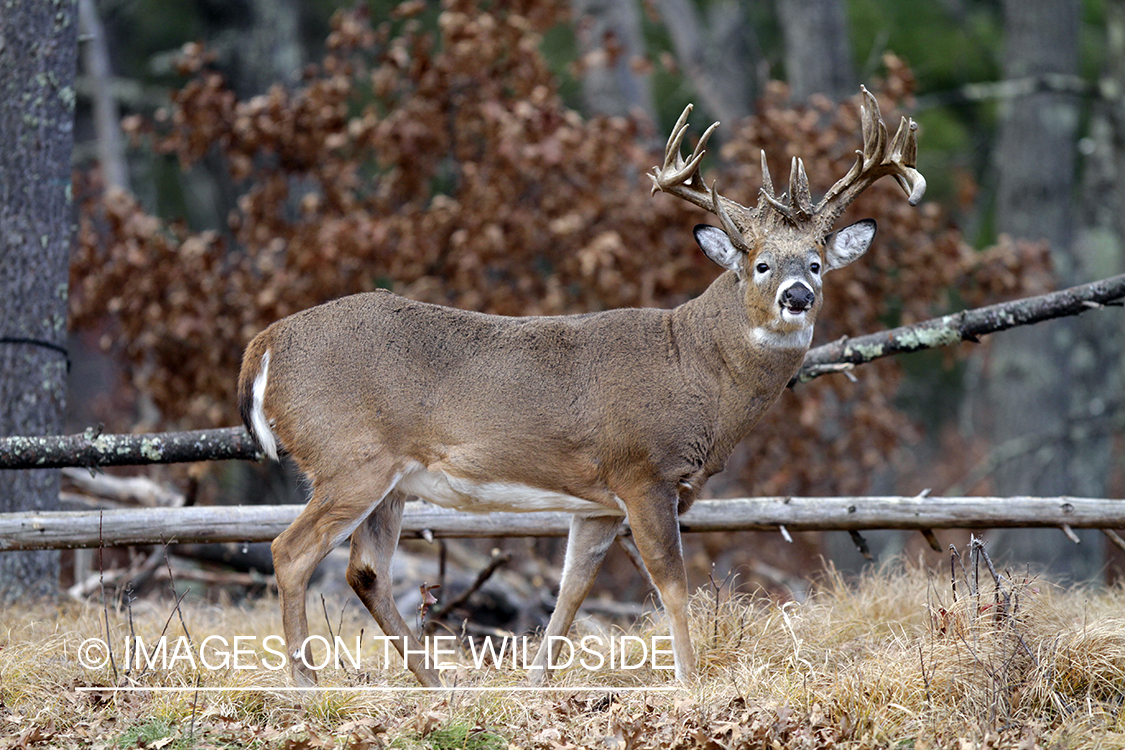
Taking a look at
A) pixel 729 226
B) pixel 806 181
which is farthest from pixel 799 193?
pixel 729 226

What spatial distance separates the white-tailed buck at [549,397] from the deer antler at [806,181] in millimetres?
10

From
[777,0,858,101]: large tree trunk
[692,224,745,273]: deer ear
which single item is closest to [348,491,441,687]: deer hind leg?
[692,224,745,273]: deer ear

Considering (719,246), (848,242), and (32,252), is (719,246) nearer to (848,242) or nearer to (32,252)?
(848,242)

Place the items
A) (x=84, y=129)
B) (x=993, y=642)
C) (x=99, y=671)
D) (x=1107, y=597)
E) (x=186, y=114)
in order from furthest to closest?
(x=84, y=129), (x=186, y=114), (x=1107, y=597), (x=99, y=671), (x=993, y=642)

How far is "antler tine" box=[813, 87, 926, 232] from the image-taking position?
537cm

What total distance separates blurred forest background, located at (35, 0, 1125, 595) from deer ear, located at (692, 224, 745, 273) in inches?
113

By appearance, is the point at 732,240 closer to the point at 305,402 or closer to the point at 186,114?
the point at 305,402

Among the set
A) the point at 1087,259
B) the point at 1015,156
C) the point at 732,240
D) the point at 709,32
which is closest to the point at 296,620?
the point at 732,240

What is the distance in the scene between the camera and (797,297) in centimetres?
505

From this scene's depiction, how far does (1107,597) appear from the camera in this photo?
245 inches

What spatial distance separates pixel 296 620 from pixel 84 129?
25075mm

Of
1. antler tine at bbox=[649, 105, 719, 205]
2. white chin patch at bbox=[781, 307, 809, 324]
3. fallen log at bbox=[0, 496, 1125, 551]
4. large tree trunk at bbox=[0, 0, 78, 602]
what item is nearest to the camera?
white chin patch at bbox=[781, 307, 809, 324]

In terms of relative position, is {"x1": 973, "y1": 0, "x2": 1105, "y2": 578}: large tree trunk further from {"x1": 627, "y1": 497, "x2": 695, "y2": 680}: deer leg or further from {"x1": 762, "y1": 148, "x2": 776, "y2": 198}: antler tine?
{"x1": 627, "y1": 497, "x2": 695, "y2": 680}: deer leg

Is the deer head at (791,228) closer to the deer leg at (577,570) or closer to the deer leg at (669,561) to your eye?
the deer leg at (669,561)
